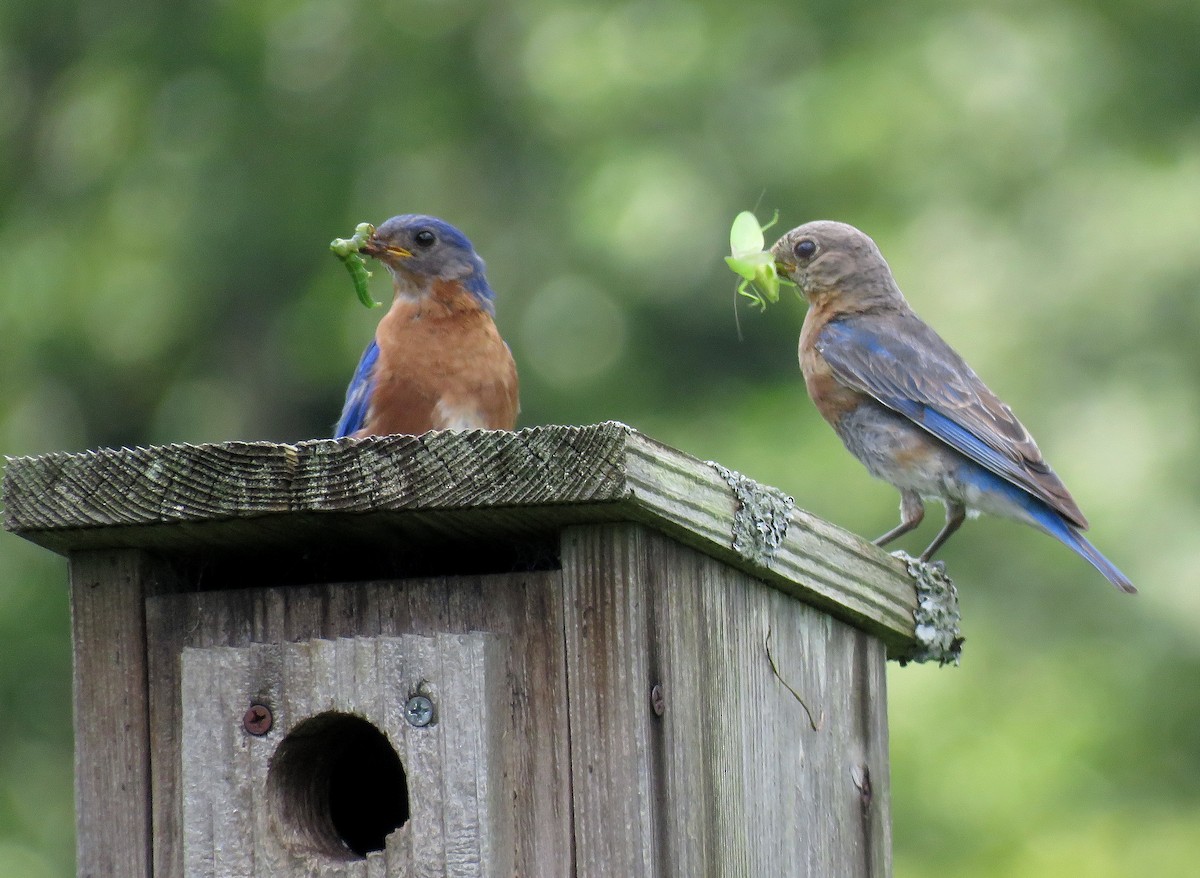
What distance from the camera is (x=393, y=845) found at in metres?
2.44

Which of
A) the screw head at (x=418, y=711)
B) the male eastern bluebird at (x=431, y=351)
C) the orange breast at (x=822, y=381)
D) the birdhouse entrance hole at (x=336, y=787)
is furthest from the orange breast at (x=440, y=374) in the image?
the screw head at (x=418, y=711)

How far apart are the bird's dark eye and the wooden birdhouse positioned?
2195mm

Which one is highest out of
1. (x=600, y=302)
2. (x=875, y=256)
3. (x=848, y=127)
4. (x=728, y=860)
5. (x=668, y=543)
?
(x=848, y=127)

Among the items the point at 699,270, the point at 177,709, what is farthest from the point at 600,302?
the point at 177,709

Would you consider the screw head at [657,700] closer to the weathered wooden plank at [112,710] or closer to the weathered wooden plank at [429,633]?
the weathered wooden plank at [429,633]

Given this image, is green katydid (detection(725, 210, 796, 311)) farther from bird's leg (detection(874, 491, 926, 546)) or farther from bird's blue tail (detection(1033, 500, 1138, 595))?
bird's blue tail (detection(1033, 500, 1138, 595))

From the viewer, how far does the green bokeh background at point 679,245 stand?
8.91m

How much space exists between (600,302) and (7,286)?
11.3ft

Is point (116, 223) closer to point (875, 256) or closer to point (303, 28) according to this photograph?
point (303, 28)

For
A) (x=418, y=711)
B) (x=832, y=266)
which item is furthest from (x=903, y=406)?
(x=418, y=711)

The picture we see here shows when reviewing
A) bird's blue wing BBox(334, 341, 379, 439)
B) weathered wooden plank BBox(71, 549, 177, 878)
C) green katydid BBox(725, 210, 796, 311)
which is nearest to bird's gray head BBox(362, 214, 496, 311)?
bird's blue wing BBox(334, 341, 379, 439)

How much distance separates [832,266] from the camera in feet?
16.1

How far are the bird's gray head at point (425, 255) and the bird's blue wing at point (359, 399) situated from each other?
0.29m

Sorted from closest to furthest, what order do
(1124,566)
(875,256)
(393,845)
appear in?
(393,845) < (875,256) < (1124,566)
